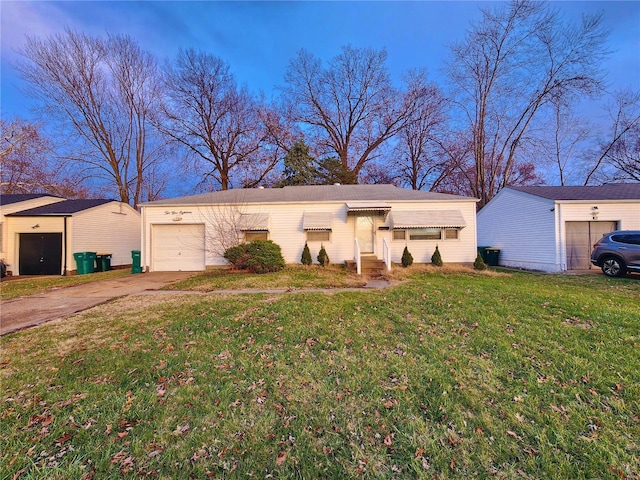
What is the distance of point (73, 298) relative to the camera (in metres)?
7.26

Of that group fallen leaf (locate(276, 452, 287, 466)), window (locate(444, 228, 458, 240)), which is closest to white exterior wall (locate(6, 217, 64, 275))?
fallen leaf (locate(276, 452, 287, 466))

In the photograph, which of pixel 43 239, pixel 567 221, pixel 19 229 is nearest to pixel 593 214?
pixel 567 221

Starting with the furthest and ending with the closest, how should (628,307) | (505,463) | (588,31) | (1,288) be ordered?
1. (588,31)
2. (1,288)
3. (628,307)
4. (505,463)

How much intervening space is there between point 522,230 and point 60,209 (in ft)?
76.5

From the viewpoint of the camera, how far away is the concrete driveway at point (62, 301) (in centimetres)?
531

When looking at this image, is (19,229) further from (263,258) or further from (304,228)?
(304,228)

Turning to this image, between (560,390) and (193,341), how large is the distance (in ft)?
15.1

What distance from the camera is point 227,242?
1190 centimetres

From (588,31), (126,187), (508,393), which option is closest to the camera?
(508,393)

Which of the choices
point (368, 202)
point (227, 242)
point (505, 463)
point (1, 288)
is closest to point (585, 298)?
point (505, 463)

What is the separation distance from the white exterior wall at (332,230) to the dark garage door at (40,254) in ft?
14.5

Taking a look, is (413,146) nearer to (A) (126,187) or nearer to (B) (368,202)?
(B) (368,202)

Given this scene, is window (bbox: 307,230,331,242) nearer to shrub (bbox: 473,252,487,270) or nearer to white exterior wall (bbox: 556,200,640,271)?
shrub (bbox: 473,252,487,270)

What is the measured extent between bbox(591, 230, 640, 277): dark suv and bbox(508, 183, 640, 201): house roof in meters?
2.65
